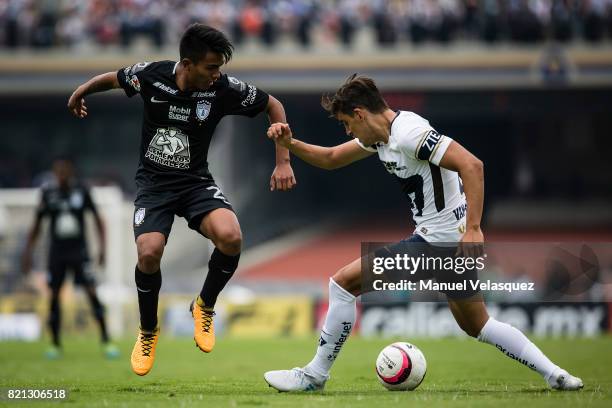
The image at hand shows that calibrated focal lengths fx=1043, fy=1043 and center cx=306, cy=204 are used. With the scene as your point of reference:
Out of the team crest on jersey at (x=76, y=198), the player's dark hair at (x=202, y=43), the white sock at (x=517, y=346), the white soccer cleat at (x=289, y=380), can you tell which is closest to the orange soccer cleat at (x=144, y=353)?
the white soccer cleat at (x=289, y=380)

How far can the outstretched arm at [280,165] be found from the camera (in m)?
8.30

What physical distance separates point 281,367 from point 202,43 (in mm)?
5024

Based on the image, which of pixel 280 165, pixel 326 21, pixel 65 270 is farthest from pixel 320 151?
pixel 326 21

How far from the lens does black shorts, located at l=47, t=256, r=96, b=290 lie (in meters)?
14.5

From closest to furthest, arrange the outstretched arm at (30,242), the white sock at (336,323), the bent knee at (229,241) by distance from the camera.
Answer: the white sock at (336,323) < the bent knee at (229,241) < the outstretched arm at (30,242)

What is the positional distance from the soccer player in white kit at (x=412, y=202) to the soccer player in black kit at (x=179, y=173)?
2.30 ft

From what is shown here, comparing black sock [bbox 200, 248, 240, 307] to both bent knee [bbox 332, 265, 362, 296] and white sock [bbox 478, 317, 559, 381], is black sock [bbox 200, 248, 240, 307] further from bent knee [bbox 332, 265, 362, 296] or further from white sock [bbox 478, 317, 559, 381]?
white sock [bbox 478, 317, 559, 381]

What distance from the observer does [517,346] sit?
791 cm

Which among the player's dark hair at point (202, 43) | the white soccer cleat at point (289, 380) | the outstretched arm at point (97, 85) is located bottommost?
the white soccer cleat at point (289, 380)

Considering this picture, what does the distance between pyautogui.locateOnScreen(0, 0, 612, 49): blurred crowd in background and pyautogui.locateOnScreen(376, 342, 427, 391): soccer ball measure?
19955 millimetres

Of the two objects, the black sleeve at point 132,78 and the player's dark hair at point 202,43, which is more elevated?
the player's dark hair at point 202,43

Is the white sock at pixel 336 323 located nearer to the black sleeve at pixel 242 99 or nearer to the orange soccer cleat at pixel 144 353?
the orange soccer cleat at pixel 144 353

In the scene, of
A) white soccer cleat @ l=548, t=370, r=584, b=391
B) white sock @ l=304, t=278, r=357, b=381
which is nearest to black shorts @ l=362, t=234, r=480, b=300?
white sock @ l=304, t=278, r=357, b=381

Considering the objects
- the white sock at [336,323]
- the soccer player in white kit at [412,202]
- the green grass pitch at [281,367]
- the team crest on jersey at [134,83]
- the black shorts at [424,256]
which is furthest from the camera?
the team crest on jersey at [134,83]
